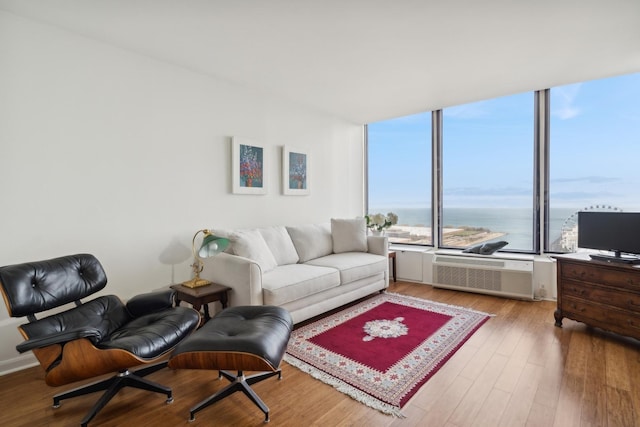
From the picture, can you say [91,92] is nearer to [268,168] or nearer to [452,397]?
[268,168]

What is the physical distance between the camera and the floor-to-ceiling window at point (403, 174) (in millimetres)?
5000

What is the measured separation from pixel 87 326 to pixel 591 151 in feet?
17.2

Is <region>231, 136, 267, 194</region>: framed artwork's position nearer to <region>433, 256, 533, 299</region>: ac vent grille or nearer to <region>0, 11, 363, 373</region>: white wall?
<region>0, 11, 363, 373</region>: white wall

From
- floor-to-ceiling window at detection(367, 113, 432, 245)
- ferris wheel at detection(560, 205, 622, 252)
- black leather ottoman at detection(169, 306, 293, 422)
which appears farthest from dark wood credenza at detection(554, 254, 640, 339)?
black leather ottoman at detection(169, 306, 293, 422)

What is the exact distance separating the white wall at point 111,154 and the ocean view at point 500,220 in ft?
8.48

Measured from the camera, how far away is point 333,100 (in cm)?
422

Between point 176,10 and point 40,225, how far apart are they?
1.85 m

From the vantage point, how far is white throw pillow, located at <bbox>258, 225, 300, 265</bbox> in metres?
3.51

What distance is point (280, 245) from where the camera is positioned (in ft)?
11.8

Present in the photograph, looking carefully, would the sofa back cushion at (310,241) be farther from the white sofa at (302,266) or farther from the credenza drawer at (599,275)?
the credenza drawer at (599,275)

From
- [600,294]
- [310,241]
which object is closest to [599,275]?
[600,294]

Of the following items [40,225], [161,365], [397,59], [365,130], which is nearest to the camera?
[161,365]

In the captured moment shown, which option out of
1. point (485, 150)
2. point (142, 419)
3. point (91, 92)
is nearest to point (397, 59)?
point (485, 150)

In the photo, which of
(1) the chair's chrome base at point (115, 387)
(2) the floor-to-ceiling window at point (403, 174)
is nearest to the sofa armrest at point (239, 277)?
(1) the chair's chrome base at point (115, 387)
